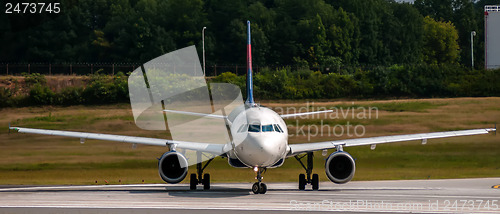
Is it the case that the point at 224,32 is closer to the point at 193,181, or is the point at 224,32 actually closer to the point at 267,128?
the point at 193,181

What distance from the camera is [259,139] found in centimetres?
3112

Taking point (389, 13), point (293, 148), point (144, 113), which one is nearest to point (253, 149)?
point (293, 148)

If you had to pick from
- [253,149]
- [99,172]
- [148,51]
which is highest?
[148,51]

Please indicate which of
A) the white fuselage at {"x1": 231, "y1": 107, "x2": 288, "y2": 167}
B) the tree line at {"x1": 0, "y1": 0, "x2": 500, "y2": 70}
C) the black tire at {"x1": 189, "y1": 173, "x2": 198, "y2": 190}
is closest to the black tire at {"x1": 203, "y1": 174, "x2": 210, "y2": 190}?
the black tire at {"x1": 189, "y1": 173, "x2": 198, "y2": 190}

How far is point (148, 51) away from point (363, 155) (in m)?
47.4

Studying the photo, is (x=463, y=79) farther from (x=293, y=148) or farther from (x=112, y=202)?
(x=112, y=202)

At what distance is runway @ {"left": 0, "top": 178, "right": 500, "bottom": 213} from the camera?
2725 centimetres

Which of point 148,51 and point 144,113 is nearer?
point 144,113

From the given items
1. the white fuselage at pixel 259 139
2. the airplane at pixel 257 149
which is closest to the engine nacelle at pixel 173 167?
the airplane at pixel 257 149

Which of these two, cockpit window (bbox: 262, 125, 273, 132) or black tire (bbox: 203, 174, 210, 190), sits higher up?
cockpit window (bbox: 262, 125, 273, 132)

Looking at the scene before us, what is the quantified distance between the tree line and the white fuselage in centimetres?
6442

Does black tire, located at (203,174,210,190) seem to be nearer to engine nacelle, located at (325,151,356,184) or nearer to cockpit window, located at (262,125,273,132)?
engine nacelle, located at (325,151,356,184)

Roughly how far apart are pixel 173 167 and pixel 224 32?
7735 centimetres

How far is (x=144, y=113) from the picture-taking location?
76062mm
